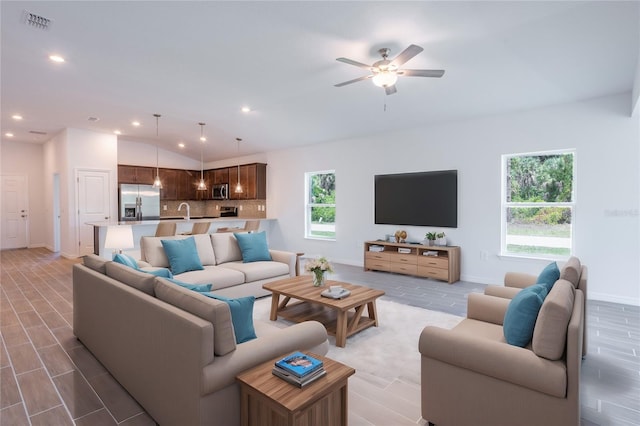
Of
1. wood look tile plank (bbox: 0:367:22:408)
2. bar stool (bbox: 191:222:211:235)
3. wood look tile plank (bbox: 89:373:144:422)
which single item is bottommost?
wood look tile plank (bbox: 89:373:144:422)

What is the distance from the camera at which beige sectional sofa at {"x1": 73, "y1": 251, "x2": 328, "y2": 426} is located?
1692 millimetres

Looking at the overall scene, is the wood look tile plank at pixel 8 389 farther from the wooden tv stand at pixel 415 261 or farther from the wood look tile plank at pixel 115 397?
the wooden tv stand at pixel 415 261

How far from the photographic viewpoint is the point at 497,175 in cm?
543

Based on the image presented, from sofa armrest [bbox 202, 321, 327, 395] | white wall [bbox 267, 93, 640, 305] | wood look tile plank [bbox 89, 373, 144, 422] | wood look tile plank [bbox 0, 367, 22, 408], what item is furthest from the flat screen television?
wood look tile plank [bbox 0, 367, 22, 408]

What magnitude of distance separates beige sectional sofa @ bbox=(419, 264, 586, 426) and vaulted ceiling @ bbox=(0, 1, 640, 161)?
2631 millimetres

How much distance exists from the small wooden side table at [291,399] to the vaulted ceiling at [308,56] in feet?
9.71

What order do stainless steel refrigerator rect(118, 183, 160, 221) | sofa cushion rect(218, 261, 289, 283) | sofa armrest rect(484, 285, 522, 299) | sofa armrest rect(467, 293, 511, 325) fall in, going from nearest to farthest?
sofa armrest rect(467, 293, 511, 325) < sofa armrest rect(484, 285, 522, 299) < sofa cushion rect(218, 261, 289, 283) < stainless steel refrigerator rect(118, 183, 160, 221)

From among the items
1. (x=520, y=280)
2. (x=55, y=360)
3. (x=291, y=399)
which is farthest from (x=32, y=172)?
(x=520, y=280)

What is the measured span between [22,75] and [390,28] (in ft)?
16.9

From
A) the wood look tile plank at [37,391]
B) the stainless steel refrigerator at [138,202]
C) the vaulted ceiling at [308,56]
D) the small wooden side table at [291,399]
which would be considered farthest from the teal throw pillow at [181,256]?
the stainless steel refrigerator at [138,202]

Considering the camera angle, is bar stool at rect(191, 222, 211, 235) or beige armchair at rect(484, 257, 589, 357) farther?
bar stool at rect(191, 222, 211, 235)

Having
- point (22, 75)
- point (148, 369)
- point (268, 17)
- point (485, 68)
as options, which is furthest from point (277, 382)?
point (22, 75)

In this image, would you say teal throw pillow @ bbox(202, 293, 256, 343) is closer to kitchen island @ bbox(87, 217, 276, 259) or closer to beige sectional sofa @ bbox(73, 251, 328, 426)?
beige sectional sofa @ bbox(73, 251, 328, 426)

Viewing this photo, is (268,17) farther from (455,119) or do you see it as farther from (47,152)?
(47,152)
